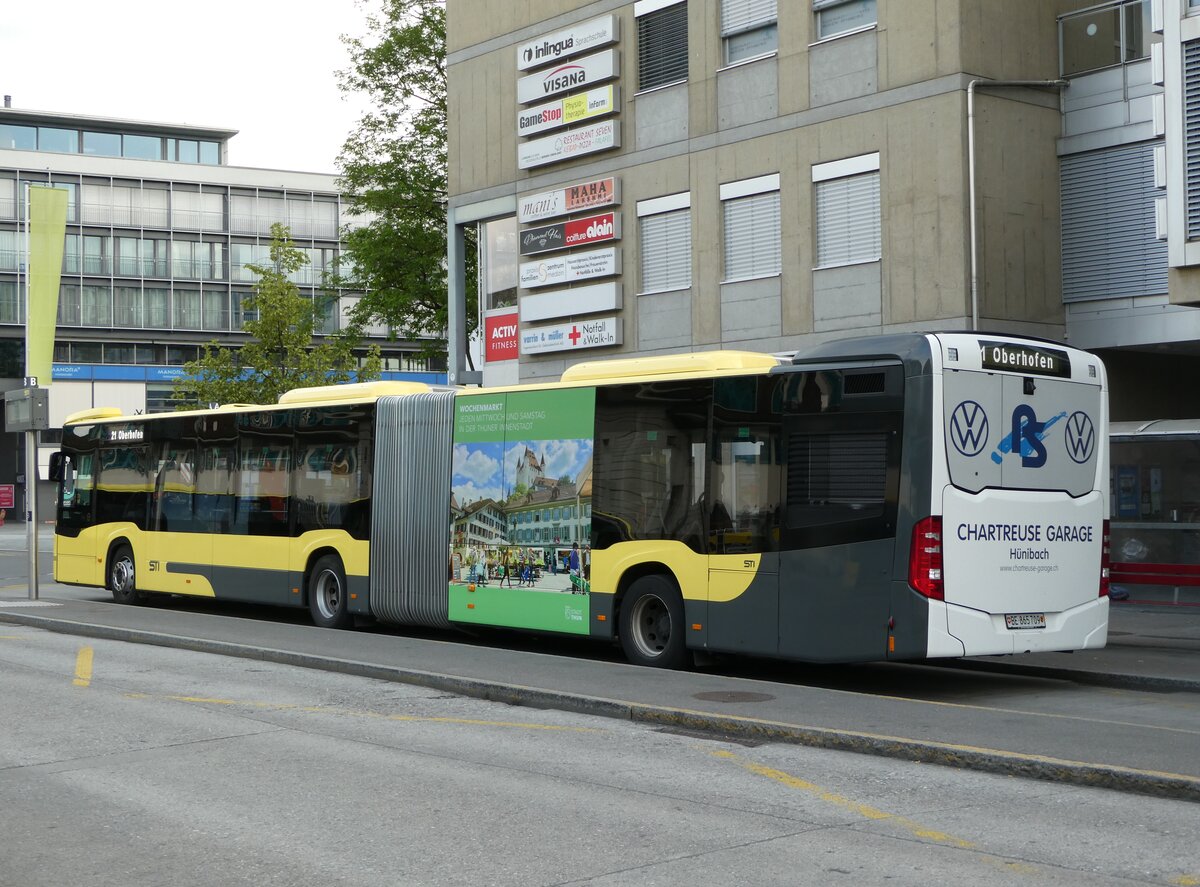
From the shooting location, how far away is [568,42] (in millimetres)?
27250

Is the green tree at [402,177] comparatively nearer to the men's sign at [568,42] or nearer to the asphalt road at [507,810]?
the men's sign at [568,42]

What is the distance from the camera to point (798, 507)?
1302 centimetres

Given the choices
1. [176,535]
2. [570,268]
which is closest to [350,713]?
[176,535]

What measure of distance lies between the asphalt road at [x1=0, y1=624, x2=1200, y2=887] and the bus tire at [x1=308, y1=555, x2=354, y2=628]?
7.09 metres

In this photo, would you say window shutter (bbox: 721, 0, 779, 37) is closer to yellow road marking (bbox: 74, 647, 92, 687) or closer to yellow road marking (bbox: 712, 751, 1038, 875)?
yellow road marking (bbox: 74, 647, 92, 687)

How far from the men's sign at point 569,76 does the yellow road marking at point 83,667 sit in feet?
47.4


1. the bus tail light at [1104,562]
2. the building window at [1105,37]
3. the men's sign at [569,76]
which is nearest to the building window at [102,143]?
the men's sign at [569,76]

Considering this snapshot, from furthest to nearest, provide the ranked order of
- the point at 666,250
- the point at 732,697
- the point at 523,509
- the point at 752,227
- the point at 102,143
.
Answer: the point at 102,143 < the point at 666,250 < the point at 752,227 < the point at 523,509 < the point at 732,697

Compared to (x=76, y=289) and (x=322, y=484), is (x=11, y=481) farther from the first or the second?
(x=322, y=484)

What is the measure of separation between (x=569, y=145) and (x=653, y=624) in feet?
48.0

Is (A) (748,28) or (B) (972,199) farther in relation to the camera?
(A) (748,28)

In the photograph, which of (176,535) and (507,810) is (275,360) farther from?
(507,810)

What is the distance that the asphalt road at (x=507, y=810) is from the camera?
21.6 ft

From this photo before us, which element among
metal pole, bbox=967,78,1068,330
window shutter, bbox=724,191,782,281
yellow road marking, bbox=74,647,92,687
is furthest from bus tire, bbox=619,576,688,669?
window shutter, bbox=724,191,782,281
